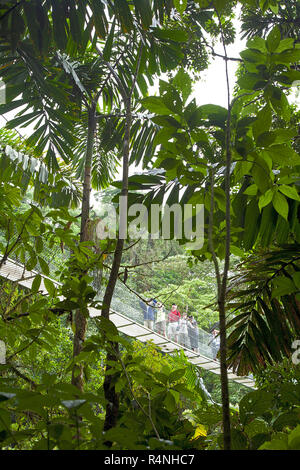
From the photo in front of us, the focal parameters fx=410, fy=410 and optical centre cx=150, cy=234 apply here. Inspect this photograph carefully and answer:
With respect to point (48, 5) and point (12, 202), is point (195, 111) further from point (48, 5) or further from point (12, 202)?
point (48, 5)

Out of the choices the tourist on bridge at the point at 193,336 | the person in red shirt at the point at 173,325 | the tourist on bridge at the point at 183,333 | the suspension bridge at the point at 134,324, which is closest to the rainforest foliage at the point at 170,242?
the suspension bridge at the point at 134,324

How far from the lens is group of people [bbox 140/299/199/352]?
8164mm

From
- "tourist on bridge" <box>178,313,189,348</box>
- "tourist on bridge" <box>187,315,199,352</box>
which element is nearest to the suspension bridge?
"tourist on bridge" <box>187,315,199,352</box>

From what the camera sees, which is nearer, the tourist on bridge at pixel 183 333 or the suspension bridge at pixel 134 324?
the suspension bridge at pixel 134 324

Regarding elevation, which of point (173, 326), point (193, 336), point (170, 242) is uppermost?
point (170, 242)

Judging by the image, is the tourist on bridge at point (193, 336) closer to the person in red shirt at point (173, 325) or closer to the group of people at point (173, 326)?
the group of people at point (173, 326)

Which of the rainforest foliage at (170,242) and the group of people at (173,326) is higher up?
the rainforest foliage at (170,242)

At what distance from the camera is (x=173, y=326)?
853 centimetres

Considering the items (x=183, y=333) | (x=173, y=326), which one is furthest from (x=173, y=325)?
(x=183, y=333)

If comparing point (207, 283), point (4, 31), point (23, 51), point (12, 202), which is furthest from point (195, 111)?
point (207, 283)

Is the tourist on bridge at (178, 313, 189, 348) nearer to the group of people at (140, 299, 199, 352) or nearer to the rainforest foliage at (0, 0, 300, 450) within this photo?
the group of people at (140, 299, 199, 352)

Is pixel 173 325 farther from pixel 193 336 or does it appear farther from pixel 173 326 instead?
pixel 193 336

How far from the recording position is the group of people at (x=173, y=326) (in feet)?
26.8

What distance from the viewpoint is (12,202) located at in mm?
1121
